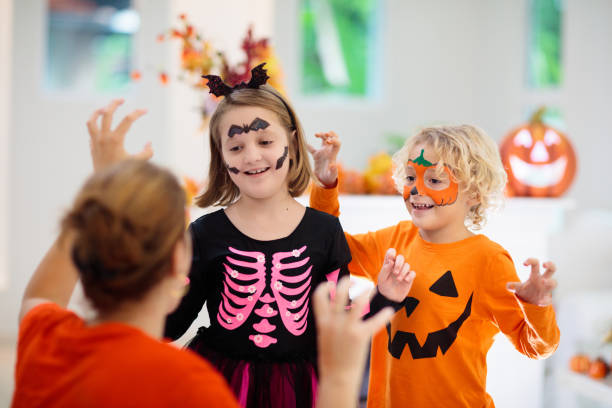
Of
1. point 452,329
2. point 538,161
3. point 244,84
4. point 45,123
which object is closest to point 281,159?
point 244,84

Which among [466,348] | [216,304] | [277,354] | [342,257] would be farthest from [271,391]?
[466,348]

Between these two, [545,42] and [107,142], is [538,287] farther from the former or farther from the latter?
[545,42]

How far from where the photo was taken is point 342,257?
4.70 ft

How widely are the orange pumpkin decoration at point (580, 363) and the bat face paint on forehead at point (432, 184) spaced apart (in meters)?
1.91

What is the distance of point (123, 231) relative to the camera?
85 cm

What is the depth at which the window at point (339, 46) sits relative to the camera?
16.9 feet

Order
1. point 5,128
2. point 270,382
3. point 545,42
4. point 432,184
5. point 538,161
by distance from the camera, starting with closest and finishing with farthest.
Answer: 1. point 270,382
2. point 432,184
3. point 538,161
4. point 5,128
5. point 545,42

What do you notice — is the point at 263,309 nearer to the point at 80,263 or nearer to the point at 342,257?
the point at 342,257

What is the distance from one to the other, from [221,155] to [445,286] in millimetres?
628

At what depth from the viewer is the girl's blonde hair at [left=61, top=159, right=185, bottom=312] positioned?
2.78ft

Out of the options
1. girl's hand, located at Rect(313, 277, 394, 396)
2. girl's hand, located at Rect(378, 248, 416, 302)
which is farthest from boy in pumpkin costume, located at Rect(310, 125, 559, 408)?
girl's hand, located at Rect(313, 277, 394, 396)

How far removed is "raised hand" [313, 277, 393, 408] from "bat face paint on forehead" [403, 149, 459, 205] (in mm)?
582

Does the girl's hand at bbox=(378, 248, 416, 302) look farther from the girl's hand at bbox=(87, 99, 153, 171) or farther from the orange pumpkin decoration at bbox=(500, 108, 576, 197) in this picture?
the orange pumpkin decoration at bbox=(500, 108, 576, 197)

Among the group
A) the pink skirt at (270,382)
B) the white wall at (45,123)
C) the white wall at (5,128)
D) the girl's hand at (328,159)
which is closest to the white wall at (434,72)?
the white wall at (45,123)
